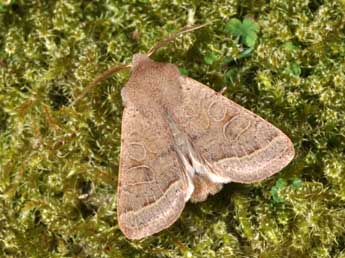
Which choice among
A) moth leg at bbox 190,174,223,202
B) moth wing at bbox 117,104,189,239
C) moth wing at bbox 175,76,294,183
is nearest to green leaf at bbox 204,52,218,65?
moth wing at bbox 175,76,294,183

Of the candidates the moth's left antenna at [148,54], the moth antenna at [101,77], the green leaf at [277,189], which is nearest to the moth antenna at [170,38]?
the moth's left antenna at [148,54]

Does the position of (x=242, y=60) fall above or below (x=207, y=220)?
above

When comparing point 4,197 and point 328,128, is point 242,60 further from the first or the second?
point 4,197

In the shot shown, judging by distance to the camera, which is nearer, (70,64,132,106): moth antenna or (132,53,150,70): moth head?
(132,53,150,70): moth head

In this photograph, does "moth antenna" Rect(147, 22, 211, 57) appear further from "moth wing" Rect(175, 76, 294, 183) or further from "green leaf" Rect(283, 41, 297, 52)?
"green leaf" Rect(283, 41, 297, 52)

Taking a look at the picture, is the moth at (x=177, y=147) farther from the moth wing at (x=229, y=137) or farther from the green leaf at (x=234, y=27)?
the green leaf at (x=234, y=27)

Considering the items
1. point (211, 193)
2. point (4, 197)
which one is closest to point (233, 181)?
point (211, 193)

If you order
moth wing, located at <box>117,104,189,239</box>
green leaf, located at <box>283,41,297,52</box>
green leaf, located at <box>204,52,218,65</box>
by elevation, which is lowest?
moth wing, located at <box>117,104,189,239</box>

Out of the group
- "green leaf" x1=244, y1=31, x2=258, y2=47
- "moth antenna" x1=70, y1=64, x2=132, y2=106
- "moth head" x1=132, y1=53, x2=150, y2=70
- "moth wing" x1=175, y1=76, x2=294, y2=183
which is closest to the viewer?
"moth wing" x1=175, y1=76, x2=294, y2=183
